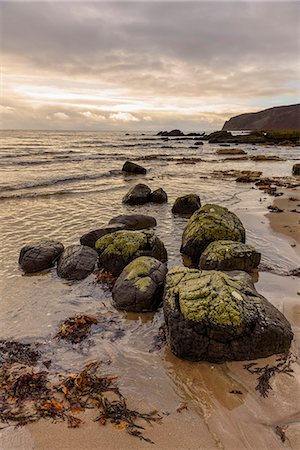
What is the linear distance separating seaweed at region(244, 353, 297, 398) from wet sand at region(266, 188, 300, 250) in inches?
201

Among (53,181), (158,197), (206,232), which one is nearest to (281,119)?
(53,181)

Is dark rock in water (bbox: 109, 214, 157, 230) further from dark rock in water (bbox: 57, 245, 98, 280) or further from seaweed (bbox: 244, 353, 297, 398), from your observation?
seaweed (bbox: 244, 353, 297, 398)

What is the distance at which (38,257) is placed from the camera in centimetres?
852

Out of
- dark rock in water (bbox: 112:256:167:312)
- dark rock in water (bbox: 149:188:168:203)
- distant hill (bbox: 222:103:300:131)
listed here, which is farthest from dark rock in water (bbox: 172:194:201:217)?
distant hill (bbox: 222:103:300:131)

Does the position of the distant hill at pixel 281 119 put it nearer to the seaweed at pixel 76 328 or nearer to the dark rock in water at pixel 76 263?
the dark rock in water at pixel 76 263

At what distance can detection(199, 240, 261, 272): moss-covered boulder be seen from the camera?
783 cm

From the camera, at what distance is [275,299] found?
6.82m

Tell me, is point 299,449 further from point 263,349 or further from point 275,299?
point 275,299

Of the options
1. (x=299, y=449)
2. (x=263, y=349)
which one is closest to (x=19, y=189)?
(x=263, y=349)

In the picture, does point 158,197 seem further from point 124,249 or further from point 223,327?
point 223,327

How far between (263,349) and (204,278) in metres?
1.35

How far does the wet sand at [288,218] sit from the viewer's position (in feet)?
36.0

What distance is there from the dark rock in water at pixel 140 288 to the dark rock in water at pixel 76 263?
1.44 m

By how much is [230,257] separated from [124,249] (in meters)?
2.47
